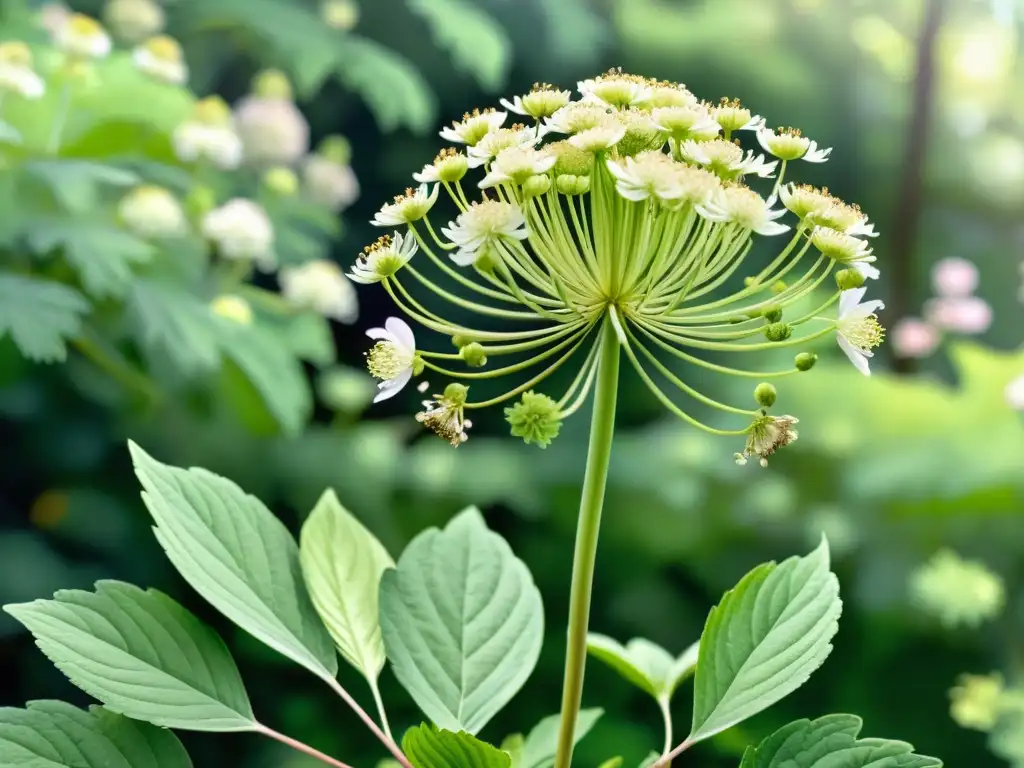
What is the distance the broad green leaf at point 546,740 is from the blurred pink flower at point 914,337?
120 cm

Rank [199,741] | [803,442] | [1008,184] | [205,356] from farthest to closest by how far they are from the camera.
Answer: [1008,184], [803,442], [199,741], [205,356]

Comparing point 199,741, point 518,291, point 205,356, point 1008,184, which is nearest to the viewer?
point 518,291

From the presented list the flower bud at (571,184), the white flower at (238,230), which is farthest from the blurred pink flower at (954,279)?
the flower bud at (571,184)

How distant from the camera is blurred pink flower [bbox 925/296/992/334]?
141 centimetres

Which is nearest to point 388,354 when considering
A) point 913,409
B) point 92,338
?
point 92,338

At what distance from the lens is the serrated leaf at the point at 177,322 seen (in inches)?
33.0

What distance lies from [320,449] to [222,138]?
379 millimetres

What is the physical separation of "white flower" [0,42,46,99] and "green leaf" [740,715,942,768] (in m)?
0.83

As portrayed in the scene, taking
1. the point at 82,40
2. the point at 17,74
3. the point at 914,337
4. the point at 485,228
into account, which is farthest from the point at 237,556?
the point at 914,337

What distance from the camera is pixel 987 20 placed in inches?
65.1

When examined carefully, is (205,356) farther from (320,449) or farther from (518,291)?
(518,291)

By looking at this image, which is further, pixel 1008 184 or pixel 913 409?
pixel 1008 184

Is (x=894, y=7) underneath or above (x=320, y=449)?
above

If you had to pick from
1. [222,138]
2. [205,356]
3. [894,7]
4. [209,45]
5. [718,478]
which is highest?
[894,7]
